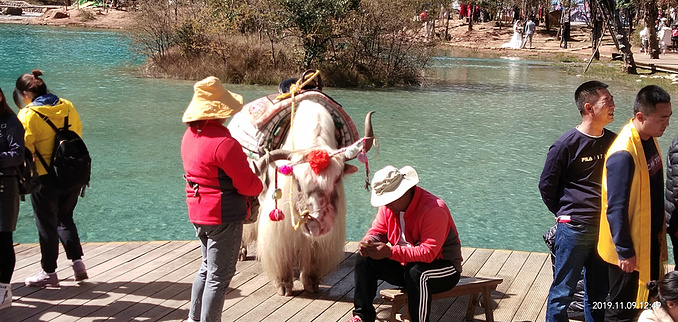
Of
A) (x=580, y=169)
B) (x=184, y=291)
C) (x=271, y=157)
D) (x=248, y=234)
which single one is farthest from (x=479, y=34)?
(x=580, y=169)

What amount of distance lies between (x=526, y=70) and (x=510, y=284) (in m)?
23.4

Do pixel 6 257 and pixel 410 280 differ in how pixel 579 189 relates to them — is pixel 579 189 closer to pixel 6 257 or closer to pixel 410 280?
pixel 410 280

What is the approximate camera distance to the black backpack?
458cm

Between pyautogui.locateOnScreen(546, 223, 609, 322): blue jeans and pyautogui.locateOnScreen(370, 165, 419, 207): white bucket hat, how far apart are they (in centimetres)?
90

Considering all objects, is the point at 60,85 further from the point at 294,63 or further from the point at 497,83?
the point at 497,83

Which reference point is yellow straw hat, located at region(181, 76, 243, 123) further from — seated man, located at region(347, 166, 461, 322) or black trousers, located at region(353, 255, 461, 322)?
black trousers, located at region(353, 255, 461, 322)

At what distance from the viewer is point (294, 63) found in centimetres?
2041

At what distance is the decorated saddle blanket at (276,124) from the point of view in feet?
18.3

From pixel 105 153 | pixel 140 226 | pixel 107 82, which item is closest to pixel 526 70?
pixel 107 82

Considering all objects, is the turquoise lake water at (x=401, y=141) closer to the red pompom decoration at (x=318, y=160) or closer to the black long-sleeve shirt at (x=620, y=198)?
the red pompom decoration at (x=318, y=160)

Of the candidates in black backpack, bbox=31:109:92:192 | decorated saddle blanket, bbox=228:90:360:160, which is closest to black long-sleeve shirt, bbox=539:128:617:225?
decorated saddle blanket, bbox=228:90:360:160

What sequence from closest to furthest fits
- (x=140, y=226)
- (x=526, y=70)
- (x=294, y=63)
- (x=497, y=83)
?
(x=140, y=226), (x=294, y=63), (x=497, y=83), (x=526, y=70)

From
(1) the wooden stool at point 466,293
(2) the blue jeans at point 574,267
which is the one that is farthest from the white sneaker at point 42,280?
(2) the blue jeans at point 574,267

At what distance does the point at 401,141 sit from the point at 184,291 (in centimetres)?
833
